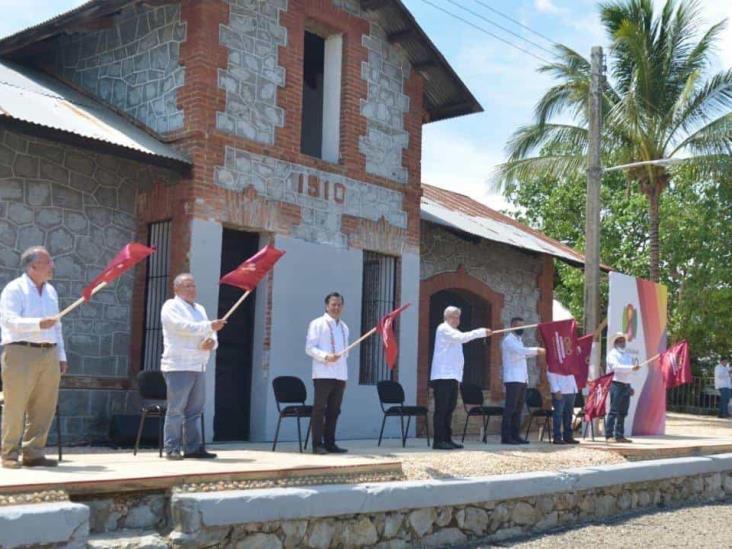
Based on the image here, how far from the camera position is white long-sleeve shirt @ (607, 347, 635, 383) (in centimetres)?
1344

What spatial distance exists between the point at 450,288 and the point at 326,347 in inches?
247

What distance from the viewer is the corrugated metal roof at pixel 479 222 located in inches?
592

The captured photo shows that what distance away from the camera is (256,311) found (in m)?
11.9

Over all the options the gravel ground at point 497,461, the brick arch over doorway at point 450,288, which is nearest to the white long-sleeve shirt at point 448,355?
the gravel ground at point 497,461

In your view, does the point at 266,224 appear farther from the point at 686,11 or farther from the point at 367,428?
the point at 686,11

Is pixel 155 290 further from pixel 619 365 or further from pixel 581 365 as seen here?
pixel 619 365

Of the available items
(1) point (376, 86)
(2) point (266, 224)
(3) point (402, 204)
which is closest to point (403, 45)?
(1) point (376, 86)

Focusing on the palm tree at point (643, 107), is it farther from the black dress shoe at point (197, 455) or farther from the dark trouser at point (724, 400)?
the black dress shoe at point (197, 455)

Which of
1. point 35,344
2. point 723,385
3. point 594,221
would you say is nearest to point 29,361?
point 35,344

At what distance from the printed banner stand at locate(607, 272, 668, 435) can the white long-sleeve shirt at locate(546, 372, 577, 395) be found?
5.01ft

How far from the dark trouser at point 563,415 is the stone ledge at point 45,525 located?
25.8ft

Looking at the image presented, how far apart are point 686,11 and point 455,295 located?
33.4ft

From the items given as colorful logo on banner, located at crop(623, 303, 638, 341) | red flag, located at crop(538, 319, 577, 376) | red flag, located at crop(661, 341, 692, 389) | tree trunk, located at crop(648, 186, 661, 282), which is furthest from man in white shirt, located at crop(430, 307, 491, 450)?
tree trunk, located at crop(648, 186, 661, 282)

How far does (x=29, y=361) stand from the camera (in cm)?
700
